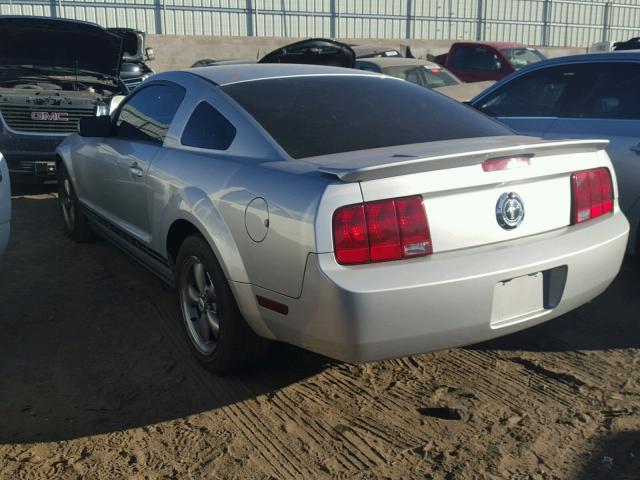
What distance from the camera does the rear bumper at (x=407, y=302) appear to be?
9.05 ft

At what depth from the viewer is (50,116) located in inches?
312

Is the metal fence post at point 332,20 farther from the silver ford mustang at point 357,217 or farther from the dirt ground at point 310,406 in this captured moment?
the dirt ground at point 310,406

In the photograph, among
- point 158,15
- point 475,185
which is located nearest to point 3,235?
point 475,185

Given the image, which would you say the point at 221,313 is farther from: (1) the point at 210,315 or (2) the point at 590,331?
(2) the point at 590,331

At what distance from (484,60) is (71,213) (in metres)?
11.9

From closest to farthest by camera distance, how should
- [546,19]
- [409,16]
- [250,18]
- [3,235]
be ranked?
1. [3,235]
2. [250,18]
3. [409,16]
4. [546,19]

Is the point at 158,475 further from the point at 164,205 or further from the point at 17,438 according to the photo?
the point at 164,205

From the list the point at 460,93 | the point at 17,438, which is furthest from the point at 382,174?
the point at 460,93

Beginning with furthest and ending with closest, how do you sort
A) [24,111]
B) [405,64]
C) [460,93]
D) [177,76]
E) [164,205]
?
[405,64] → [460,93] → [24,111] → [177,76] → [164,205]

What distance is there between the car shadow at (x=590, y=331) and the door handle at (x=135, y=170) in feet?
7.08

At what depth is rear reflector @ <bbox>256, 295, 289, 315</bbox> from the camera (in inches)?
118

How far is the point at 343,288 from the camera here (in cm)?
272

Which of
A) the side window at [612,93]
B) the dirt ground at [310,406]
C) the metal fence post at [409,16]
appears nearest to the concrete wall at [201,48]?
the metal fence post at [409,16]

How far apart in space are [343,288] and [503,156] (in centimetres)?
93
